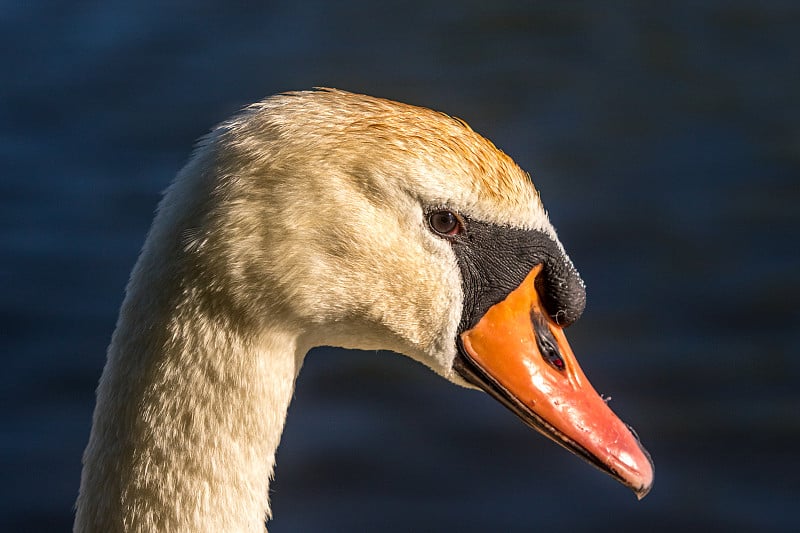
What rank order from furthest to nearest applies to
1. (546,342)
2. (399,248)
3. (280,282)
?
1. (546,342)
2. (399,248)
3. (280,282)

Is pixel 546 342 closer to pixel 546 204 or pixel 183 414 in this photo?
pixel 183 414

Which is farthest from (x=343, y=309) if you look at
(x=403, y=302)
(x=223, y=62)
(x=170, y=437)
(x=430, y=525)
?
(x=223, y=62)

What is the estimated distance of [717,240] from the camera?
6863mm

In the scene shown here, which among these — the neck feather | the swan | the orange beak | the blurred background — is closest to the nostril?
the orange beak

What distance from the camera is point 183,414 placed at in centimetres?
320

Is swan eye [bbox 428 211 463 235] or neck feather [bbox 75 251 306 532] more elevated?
swan eye [bbox 428 211 463 235]

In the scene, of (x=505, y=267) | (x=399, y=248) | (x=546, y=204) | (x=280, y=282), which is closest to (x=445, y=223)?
(x=399, y=248)

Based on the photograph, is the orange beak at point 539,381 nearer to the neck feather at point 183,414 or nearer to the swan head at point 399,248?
the swan head at point 399,248

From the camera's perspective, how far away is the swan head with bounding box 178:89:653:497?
10.2ft

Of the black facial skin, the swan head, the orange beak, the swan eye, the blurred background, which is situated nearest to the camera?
the swan head

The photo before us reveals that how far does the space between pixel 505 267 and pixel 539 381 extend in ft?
1.08

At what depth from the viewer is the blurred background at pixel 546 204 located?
226 inches

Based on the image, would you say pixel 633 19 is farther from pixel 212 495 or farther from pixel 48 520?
pixel 212 495

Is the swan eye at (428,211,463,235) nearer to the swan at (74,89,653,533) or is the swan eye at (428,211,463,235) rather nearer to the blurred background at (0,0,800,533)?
the swan at (74,89,653,533)
